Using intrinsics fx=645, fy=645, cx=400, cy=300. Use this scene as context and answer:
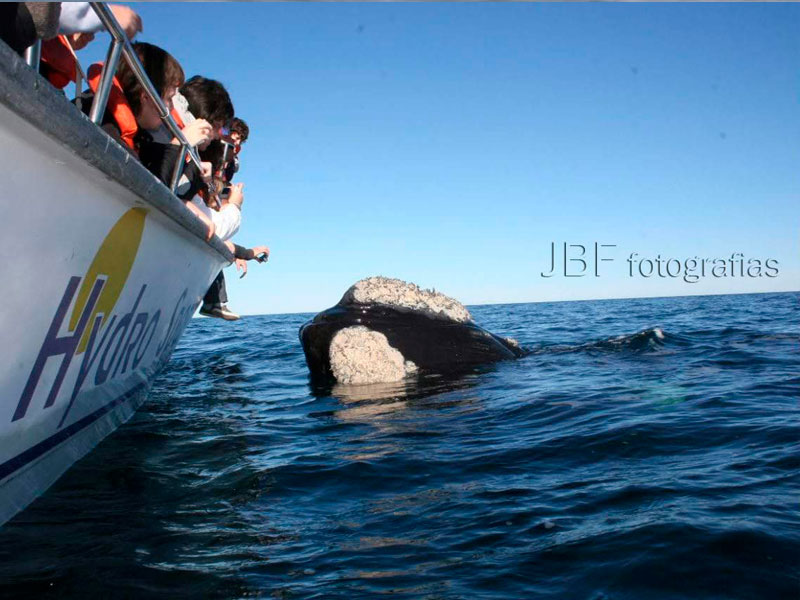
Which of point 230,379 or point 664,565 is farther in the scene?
point 230,379

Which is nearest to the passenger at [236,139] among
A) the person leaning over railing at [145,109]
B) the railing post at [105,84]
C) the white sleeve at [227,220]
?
the white sleeve at [227,220]

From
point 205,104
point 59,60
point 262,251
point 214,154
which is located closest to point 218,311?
point 262,251

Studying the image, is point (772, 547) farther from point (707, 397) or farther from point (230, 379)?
point (230, 379)

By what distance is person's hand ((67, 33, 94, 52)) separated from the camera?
3.12 metres

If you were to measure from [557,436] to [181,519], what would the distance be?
243 centimetres

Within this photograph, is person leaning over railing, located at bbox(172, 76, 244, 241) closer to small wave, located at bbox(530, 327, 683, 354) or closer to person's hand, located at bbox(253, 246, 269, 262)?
person's hand, located at bbox(253, 246, 269, 262)

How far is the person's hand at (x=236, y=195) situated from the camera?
269 inches

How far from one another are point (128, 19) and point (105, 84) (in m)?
0.51

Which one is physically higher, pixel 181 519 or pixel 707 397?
pixel 707 397

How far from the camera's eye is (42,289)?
236 centimetres

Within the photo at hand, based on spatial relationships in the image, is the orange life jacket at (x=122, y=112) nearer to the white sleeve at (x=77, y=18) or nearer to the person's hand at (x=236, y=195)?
the white sleeve at (x=77, y=18)

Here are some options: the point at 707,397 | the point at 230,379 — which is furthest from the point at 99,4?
the point at 230,379

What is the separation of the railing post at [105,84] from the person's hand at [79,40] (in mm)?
573

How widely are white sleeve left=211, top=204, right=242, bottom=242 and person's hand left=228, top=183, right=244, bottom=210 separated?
0.06 m
